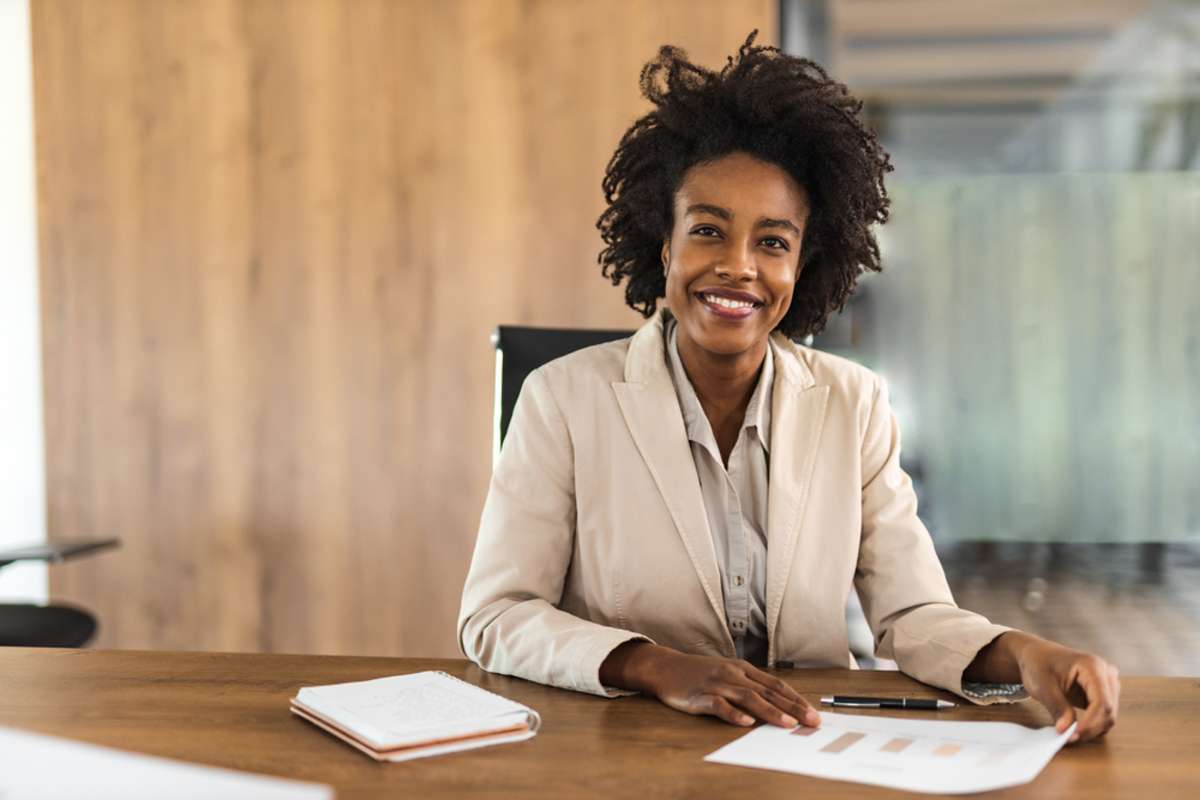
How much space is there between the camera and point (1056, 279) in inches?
125

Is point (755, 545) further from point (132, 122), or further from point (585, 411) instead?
point (132, 122)

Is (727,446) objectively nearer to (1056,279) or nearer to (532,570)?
(532,570)

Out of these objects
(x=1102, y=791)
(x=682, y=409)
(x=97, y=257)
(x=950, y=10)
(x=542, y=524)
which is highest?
(x=950, y=10)

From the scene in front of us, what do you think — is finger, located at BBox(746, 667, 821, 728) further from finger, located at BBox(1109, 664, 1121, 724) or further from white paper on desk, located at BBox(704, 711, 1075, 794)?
finger, located at BBox(1109, 664, 1121, 724)

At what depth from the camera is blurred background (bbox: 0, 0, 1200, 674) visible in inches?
124

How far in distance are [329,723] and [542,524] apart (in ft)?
1.78

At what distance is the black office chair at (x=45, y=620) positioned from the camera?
8.20 feet

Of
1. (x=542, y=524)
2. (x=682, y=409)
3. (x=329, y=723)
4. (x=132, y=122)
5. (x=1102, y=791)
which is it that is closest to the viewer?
(x=1102, y=791)

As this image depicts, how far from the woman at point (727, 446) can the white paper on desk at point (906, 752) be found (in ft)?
0.92

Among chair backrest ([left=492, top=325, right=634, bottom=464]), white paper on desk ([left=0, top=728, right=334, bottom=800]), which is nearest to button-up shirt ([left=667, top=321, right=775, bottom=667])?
chair backrest ([left=492, top=325, right=634, bottom=464])

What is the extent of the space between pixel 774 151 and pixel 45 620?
2003 millimetres

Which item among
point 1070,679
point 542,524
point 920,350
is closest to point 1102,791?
point 1070,679

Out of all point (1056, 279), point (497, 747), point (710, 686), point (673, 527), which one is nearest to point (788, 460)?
point (673, 527)

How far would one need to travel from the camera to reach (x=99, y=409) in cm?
350
